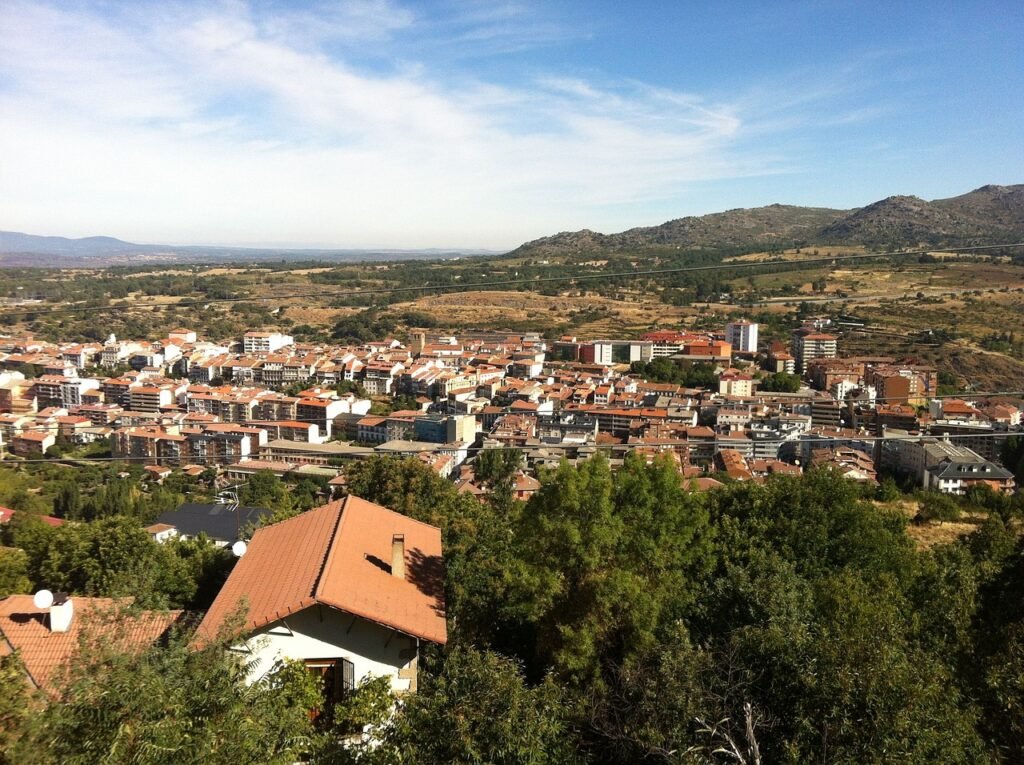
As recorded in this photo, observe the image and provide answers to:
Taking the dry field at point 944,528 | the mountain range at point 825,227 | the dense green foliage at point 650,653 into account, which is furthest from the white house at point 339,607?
the mountain range at point 825,227

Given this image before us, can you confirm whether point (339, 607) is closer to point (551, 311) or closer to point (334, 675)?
point (334, 675)

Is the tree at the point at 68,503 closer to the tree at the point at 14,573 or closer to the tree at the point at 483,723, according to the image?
the tree at the point at 14,573

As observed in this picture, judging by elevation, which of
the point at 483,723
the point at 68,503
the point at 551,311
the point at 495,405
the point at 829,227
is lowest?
the point at 495,405

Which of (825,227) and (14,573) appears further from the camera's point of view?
(825,227)

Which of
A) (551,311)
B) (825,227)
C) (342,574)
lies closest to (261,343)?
(551,311)

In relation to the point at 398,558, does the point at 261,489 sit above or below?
below

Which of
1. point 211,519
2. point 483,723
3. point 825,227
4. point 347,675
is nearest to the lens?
point 483,723
